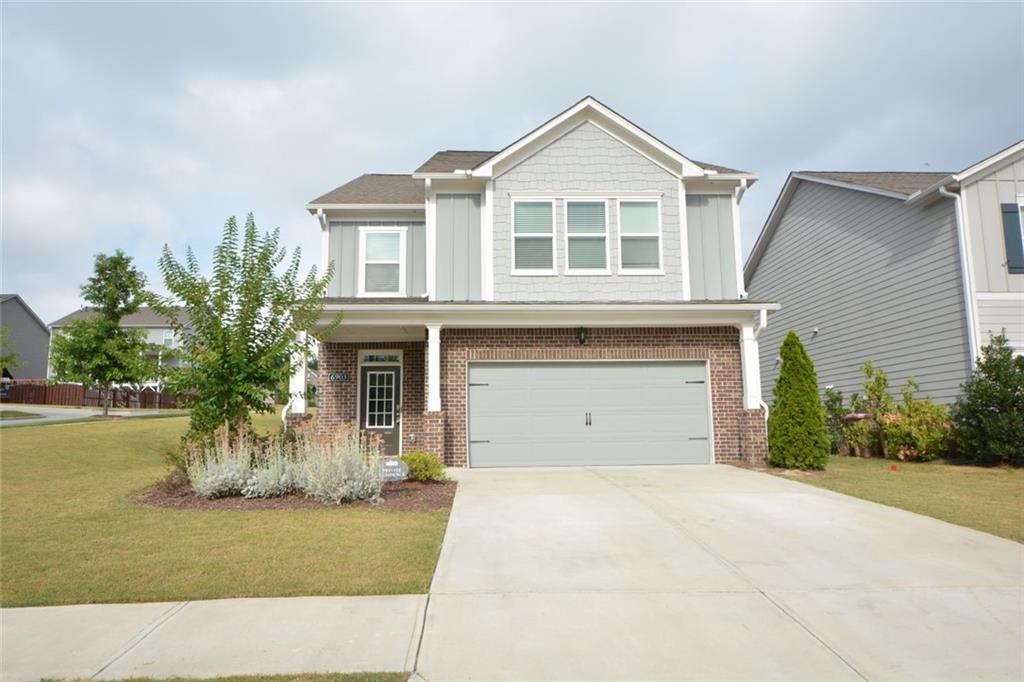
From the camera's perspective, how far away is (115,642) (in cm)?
378

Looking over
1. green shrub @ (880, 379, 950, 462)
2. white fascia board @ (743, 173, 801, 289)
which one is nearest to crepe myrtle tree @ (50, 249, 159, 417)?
white fascia board @ (743, 173, 801, 289)

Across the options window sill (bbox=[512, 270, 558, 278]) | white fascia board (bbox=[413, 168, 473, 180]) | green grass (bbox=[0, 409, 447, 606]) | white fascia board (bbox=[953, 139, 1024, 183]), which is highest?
white fascia board (bbox=[953, 139, 1024, 183])

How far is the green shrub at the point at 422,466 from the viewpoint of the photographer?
9.73m

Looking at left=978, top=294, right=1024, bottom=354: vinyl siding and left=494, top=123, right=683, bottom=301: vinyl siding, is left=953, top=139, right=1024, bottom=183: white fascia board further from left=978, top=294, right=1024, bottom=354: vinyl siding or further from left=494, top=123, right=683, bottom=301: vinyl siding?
left=494, top=123, right=683, bottom=301: vinyl siding

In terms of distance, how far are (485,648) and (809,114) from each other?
54.9 ft

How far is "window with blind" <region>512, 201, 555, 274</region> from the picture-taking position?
513 inches

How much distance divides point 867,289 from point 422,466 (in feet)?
45.7

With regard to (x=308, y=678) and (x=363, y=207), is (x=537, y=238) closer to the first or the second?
(x=363, y=207)

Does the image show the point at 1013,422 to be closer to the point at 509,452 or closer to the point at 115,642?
the point at 509,452

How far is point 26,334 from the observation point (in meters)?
45.7

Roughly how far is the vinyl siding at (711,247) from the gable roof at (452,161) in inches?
198

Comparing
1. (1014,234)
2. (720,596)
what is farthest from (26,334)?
(1014,234)

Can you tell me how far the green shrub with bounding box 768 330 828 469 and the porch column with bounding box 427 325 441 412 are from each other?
657 cm

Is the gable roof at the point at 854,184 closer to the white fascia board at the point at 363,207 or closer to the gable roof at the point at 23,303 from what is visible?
the white fascia board at the point at 363,207
